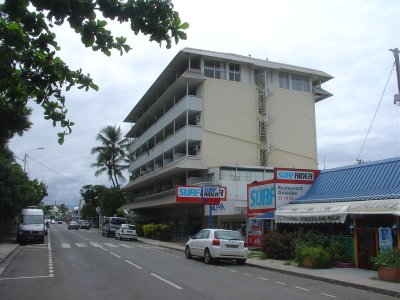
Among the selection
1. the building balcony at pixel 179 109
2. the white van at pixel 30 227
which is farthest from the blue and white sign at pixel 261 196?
the building balcony at pixel 179 109

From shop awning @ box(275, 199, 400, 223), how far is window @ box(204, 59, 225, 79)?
23.8 m

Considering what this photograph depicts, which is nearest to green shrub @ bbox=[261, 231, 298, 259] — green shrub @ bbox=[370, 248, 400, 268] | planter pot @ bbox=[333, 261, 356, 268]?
planter pot @ bbox=[333, 261, 356, 268]

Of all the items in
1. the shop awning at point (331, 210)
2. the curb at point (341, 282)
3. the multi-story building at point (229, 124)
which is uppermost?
the multi-story building at point (229, 124)

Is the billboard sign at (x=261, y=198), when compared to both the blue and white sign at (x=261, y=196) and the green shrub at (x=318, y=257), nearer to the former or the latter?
the blue and white sign at (x=261, y=196)

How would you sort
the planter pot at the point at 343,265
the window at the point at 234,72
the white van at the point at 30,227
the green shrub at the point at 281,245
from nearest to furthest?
the planter pot at the point at 343,265
the green shrub at the point at 281,245
the white van at the point at 30,227
the window at the point at 234,72

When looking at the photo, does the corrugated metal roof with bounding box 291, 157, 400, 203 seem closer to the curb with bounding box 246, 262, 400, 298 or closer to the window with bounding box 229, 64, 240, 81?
the curb with bounding box 246, 262, 400, 298

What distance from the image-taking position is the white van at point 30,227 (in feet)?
105

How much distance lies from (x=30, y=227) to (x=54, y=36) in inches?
1081

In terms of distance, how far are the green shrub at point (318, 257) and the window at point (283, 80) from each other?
32.7m

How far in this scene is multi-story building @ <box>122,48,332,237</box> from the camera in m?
42.0

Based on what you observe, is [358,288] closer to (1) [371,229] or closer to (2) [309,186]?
(1) [371,229]

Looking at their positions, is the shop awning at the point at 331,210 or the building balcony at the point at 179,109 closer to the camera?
the shop awning at the point at 331,210

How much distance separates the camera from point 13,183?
1296 inches

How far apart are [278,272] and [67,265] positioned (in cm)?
814
